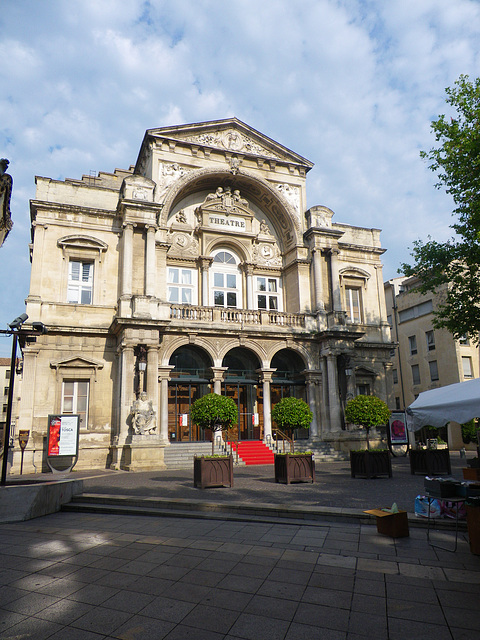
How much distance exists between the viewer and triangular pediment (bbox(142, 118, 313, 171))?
84.3 ft

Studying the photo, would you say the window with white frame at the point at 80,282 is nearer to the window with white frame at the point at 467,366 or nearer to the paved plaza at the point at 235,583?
the paved plaza at the point at 235,583

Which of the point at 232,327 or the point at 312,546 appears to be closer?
the point at 312,546

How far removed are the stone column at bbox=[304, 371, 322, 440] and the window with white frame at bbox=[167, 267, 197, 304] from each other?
776 centimetres

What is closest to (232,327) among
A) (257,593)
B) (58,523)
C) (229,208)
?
(229,208)

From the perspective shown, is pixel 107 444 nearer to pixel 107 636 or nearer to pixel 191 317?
pixel 191 317

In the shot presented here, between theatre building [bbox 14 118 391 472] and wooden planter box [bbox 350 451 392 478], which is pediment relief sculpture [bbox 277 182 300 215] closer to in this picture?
theatre building [bbox 14 118 391 472]

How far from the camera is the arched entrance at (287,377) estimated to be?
26031mm

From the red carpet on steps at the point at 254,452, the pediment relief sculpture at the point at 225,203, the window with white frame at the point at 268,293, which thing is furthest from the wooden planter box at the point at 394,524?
the pediment relief sculpture at the point at 225,203

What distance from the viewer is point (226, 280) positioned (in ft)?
88.3

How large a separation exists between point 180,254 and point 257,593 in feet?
71.3

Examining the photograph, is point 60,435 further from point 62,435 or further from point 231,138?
point 231,138

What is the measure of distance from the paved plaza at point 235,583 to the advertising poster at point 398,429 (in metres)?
17.1

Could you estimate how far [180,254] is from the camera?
2586 centimetres

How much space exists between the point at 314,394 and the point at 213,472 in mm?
12231
